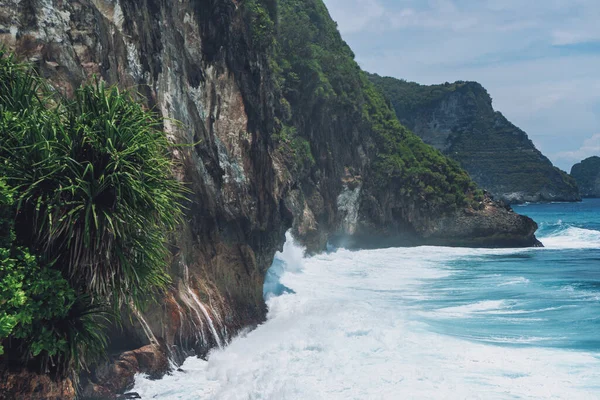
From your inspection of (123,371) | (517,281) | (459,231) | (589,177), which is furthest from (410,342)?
(589,177)

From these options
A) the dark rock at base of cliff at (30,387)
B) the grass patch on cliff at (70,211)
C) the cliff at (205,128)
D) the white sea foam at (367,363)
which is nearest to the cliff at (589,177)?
the cliff at (205,128)

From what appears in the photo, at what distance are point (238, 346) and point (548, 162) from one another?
13873 centimetres

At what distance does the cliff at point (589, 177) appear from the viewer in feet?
551

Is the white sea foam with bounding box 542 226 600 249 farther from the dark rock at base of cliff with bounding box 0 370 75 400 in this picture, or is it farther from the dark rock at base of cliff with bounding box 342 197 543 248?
the dark rock at base of cliff with bounding box 0 370 75 400

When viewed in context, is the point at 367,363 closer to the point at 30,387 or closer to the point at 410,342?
the point at 410,342

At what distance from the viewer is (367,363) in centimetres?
1536

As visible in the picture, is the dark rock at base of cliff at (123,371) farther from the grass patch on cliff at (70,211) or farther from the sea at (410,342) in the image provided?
the grass patch on cliff at (70,211)

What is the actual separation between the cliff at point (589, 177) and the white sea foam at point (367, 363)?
167m

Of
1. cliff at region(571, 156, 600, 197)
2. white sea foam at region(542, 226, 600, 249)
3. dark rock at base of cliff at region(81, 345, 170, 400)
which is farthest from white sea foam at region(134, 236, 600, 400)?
cliff at region(571, 156, 600, 197)

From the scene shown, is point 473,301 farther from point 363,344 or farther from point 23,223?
point 23,223

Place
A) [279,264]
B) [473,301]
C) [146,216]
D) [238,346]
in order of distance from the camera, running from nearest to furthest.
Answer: [146,216] < [238,346] < [473,301] < [279,264]

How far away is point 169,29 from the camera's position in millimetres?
17312

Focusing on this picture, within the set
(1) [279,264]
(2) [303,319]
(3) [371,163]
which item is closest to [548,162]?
(3) [371,163]

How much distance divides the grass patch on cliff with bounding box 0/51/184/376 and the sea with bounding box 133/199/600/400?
524cm
